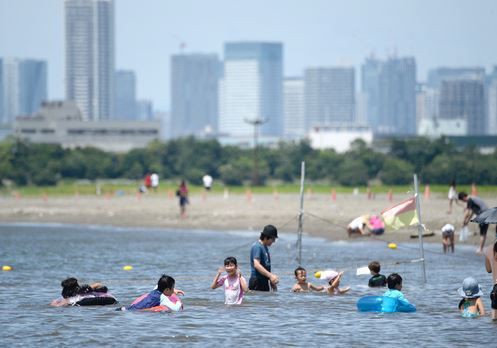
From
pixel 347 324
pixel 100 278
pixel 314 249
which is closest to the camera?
pixel 347 324

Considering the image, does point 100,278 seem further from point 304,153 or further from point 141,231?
point 304,153

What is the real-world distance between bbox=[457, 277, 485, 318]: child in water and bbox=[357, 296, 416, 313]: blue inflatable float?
1093 mm

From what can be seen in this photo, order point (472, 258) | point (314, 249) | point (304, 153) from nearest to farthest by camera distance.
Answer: point (472, 258) → point (314, 249) → point (304, 153)

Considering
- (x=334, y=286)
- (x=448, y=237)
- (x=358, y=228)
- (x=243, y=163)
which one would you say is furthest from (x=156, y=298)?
(x=243, y=163)

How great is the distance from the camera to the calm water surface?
21109 mm

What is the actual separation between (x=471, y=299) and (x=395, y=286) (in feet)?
5.01

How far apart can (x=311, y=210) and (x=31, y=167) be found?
51216 mm

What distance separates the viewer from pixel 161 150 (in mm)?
118375

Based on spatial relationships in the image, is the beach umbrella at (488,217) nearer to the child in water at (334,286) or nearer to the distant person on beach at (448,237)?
the child in water at (334,286)

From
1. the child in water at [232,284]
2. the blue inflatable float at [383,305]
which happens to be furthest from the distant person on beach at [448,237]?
the child in water at [232,284]

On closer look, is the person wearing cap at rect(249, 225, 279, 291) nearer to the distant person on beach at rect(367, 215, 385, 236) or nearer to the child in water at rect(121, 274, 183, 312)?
the child in water at rect(121, 274, 183, 312)

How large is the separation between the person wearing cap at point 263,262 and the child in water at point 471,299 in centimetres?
329

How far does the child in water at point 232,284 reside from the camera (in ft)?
77.5

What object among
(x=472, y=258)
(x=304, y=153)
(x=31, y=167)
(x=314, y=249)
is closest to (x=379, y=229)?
(x=314, y=249)
